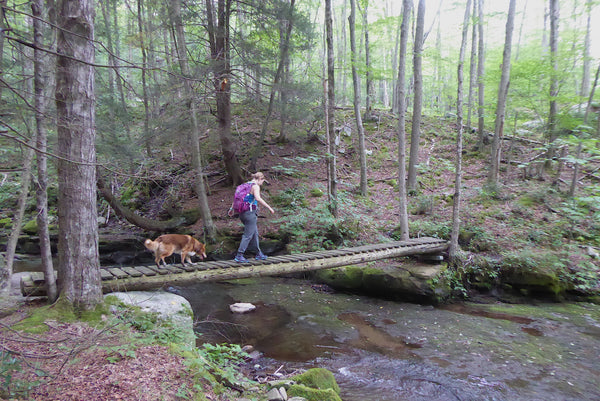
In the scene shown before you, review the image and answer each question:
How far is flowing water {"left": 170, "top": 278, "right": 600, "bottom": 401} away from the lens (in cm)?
455

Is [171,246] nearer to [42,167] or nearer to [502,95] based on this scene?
[42,167]

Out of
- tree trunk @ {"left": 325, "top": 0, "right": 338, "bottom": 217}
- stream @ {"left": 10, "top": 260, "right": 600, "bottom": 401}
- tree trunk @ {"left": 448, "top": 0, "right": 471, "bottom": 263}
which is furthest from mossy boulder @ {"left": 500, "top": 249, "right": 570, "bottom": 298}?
tree trunk @ {"left": 325, "top": 0, "right": 338, "bottom": 217}

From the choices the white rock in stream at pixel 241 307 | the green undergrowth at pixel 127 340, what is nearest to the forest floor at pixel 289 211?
the green undergrowth at pixel 127 340

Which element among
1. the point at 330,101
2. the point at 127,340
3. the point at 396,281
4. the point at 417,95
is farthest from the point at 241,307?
the point at 417,95

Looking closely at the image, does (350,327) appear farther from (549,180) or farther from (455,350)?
(549,180)

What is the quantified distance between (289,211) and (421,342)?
6.17 m

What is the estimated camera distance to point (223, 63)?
912 centimetres

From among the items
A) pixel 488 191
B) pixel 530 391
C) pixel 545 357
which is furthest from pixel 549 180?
pixel 530 391

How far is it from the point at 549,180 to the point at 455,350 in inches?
393

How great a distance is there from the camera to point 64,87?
3.78m

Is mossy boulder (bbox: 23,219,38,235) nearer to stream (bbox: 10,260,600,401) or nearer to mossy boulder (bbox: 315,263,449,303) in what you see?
stream (bbox: 10,260,600,401)

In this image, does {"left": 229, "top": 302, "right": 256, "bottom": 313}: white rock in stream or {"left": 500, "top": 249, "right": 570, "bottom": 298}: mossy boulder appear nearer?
{"left": 229, "top": 302, "right": 256, "bottom": 313}: white rock in stream

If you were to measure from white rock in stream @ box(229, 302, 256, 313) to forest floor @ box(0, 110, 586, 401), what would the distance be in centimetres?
319

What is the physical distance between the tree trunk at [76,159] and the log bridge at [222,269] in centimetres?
82
